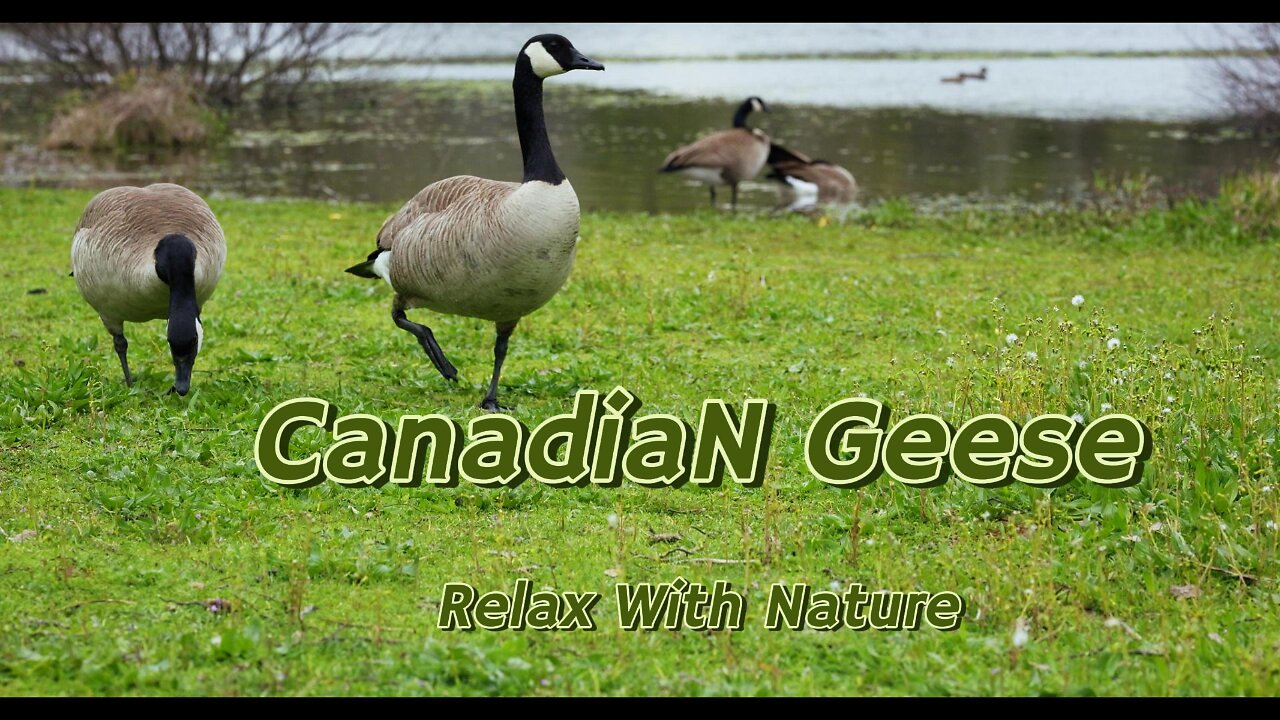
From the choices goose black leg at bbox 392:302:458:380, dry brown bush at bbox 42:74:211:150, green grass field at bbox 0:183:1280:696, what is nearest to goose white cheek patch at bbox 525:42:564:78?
goose black leg at bbox 392:302:458:380

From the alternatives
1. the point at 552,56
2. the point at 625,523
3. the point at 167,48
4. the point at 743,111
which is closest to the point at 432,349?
the point at 552,56

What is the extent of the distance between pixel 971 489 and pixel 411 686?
9.36 ft

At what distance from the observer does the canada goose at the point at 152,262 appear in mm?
7344

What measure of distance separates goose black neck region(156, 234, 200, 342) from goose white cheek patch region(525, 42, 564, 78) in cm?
222

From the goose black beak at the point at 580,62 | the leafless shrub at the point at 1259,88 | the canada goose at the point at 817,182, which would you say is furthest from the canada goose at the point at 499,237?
the leafless shrub at the point at 1259,88

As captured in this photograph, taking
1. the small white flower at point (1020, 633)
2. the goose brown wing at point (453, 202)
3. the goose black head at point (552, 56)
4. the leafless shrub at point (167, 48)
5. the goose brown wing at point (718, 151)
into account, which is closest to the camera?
the small white flower at point (1020, 633)

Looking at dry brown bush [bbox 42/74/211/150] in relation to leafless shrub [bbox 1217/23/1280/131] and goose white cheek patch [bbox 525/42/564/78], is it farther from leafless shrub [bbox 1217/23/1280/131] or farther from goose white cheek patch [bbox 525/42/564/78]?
leafless shrub [bbox 1217/23/1280/131]

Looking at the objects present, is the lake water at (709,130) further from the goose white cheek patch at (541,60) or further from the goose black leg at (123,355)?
the goose black leg at (123,355)

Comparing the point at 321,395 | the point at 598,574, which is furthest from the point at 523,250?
the point at 598,574

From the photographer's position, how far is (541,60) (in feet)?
25.1

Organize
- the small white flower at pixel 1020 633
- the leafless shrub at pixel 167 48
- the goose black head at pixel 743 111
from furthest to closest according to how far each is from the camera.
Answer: the leafless shrub at pixel 167 48, the goose black head at pixel 743 111, the small white flower at pixel 1020 633

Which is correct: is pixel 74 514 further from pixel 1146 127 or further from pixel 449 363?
pixel 1146 127

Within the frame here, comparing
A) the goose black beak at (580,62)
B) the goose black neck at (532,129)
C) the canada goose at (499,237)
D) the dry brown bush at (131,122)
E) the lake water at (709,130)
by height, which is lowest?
the lake water at (709,130)

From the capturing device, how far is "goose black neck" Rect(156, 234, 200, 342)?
23.9 ft
